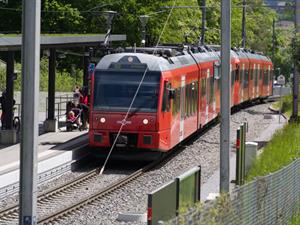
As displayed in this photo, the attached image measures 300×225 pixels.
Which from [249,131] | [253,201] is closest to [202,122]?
[249,131]

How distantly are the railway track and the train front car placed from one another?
0.89m

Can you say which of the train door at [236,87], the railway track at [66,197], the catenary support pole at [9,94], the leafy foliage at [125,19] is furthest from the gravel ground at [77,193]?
the leafy foliage at [125,19]

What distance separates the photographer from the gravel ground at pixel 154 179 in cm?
1733

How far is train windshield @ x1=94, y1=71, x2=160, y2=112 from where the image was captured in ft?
78.2

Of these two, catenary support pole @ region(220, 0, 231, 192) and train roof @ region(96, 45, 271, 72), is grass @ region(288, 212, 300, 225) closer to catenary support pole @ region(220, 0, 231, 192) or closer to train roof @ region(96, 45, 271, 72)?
catenary support pole @ region(220, 0, 231, 192)

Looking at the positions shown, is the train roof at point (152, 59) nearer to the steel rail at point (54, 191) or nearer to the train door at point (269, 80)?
A: the steel rail at point (54, 191)

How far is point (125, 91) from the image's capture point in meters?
23.9

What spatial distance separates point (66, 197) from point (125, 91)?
16.2ft

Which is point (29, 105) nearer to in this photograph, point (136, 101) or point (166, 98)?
point (136, 101)

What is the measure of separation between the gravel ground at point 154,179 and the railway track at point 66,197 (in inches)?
7.1

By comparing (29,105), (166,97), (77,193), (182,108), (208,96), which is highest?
(29,105)

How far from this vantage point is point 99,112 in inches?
940

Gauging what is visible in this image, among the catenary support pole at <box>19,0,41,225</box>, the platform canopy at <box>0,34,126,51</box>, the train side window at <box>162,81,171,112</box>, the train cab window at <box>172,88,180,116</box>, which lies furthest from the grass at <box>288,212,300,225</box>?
the train cab window at <box>172,88,180,116</box>

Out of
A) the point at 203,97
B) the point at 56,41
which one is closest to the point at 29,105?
the point at 56,41
